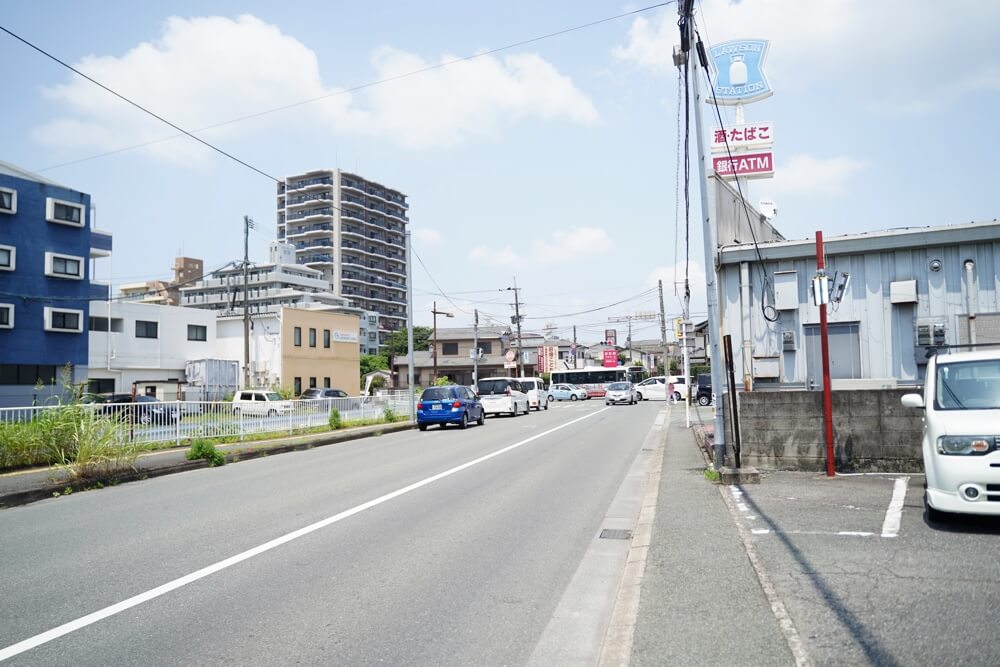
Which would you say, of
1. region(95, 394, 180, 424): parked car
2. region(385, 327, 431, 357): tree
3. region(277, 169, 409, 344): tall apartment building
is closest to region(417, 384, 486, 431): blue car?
region(95, 394, 180, 424): parked car

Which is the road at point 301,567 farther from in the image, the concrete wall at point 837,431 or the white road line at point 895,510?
the white road line at point 895,510

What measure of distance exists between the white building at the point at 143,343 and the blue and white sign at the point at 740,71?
32544mm

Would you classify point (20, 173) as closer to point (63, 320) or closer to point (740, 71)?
point (63, 320)

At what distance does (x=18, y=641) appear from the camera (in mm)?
4586

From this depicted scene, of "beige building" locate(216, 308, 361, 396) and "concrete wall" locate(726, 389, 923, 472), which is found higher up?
"beige building" locate(216, 308, 361, 396)

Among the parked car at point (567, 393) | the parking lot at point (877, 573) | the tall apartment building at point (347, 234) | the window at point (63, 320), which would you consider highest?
the tall apartment building at point (347, 234)

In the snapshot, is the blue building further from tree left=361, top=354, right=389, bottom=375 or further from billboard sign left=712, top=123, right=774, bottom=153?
tree left=361, top=354, right=389, bottom=375

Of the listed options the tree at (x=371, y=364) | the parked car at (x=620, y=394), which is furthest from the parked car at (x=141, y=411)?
the tree at (x=371, y=364)

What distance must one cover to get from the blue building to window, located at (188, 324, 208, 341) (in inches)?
501

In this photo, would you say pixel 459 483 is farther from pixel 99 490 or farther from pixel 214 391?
pixel 214 391

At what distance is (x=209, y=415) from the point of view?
63.7ft

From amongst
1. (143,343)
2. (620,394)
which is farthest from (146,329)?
(620,394)

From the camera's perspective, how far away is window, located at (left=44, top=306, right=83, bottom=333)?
33156 millimetres

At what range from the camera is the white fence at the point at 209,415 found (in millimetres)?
14219
